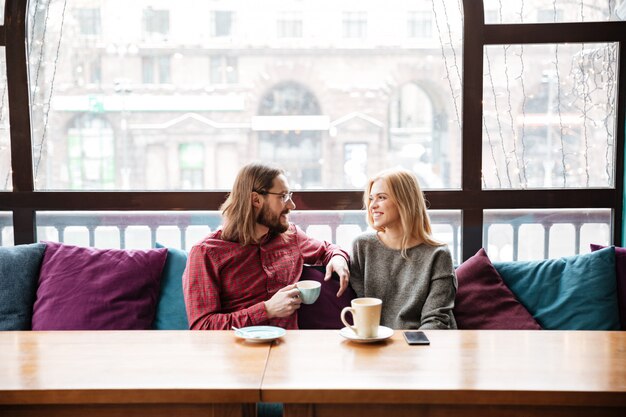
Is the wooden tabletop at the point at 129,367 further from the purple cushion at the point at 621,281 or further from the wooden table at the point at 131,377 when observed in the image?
the purple cushion at the point at 621,281

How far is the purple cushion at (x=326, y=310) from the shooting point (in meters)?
2.38

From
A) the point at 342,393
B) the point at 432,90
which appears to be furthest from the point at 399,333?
the point at 432,90

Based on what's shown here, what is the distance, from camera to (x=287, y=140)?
2.96m

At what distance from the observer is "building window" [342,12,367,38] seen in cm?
291

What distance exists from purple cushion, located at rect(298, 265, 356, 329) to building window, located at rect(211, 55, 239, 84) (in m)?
1.09

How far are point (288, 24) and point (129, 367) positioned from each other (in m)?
1.96

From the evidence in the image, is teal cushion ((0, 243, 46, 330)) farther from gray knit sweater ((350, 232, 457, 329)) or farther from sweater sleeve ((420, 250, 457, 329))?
sweater sleeve ((420, 250, 457, 329))

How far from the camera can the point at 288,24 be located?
9.58 ft

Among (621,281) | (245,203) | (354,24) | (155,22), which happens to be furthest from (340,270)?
(155,22)

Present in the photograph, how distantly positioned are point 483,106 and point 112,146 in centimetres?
182

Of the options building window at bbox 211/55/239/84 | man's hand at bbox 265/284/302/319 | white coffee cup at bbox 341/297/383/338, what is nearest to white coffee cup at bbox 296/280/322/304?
man's hand at bbox 265/284/302/319

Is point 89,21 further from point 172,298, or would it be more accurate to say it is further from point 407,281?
point 407,281

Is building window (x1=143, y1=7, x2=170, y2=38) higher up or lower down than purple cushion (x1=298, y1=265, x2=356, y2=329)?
higher up

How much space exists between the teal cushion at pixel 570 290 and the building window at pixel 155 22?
75.8 inches
